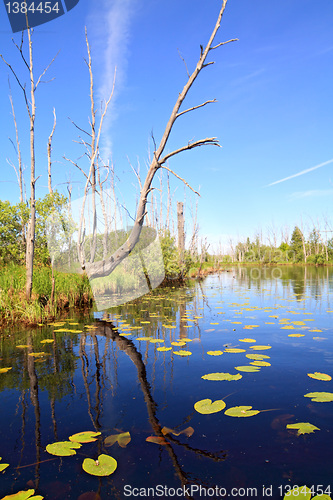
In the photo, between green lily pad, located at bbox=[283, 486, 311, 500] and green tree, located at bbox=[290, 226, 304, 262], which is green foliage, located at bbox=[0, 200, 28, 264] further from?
green tree, located at bbox=[290, 226, 304, 262]

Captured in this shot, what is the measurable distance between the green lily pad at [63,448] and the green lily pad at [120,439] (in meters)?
0.17

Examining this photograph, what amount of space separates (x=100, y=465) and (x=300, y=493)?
101cm

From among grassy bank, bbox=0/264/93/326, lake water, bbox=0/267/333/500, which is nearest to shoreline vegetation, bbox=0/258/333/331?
grassy bank, bbox=0/264/93/326

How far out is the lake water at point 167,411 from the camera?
1.54 metres

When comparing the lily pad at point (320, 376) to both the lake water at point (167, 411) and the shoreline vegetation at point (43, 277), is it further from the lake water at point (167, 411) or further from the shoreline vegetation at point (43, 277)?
the shoreline vegetation at point (43, 277)

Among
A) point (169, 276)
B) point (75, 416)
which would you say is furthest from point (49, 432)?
point (169, 276)

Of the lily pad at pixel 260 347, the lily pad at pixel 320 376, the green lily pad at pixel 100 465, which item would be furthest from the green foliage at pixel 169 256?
the green lily pad at pixel 100 465

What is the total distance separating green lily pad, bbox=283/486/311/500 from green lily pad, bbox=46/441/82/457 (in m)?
1.17

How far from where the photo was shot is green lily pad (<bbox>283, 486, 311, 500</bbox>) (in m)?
1.38

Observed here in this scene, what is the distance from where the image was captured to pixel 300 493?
4.62 feet

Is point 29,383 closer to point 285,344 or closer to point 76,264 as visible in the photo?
point 285,344

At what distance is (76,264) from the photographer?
9273 millimetres

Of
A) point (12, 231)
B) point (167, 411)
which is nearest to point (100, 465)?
point (167, 411)

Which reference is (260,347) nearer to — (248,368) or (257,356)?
(257,356)
